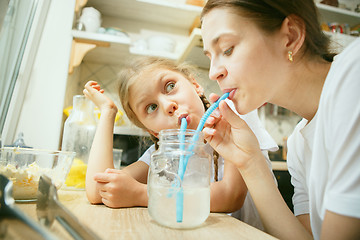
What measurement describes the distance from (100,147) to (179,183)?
17.8 inches

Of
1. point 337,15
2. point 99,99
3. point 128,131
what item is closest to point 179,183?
point 99,99

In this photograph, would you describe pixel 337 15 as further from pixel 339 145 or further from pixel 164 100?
pixel 339 145

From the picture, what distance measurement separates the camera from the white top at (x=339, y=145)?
426 mm

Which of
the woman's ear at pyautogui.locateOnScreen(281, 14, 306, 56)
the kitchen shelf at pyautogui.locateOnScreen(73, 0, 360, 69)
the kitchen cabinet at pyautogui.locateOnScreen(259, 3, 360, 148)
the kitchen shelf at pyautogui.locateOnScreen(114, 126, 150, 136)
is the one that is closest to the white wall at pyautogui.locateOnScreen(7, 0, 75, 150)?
the kitchen shelf at pyautogui.locateOnScreen(73, 0, 360, 69)

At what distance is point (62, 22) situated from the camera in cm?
161

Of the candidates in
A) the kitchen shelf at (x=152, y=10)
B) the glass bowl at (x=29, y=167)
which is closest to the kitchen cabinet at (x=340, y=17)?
the kitchen shelf at (x=152, y=10)

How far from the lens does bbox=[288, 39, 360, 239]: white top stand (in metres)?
0.43

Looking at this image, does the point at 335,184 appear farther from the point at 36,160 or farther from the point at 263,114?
the point at 263,114

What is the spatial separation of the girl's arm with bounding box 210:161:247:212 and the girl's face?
0.80 ft

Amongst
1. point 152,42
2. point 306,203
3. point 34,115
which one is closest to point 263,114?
point 152,42

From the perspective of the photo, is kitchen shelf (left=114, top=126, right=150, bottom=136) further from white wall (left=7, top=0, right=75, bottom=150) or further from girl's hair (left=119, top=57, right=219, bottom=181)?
girl's hair (left=119, top=57, right=219, bottom=181)

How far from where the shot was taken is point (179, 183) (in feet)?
1.58

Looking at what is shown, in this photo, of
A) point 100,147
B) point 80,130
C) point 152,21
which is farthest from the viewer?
point 152,21

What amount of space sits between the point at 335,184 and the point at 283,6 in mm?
485
